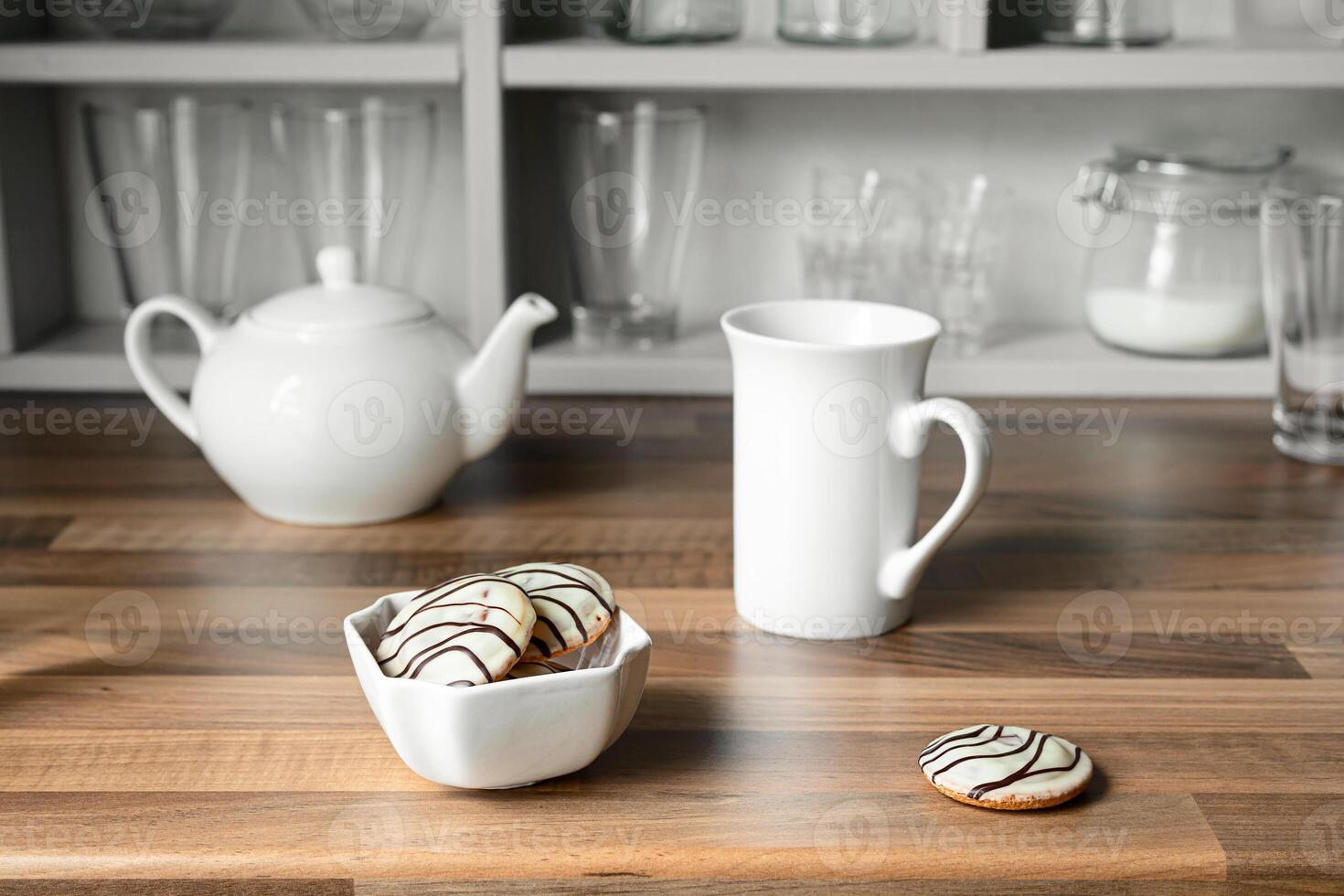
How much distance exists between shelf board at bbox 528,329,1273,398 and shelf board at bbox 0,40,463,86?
0.83 ft

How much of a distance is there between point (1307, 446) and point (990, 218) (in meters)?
0.34

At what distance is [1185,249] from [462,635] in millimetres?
830

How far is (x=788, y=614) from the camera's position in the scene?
0.71 m

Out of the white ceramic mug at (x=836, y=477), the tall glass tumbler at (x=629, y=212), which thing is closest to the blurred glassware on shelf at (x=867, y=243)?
the tall glass tumbler at (x=629, y=212)

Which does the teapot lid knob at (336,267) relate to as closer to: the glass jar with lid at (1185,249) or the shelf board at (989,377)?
Result: the shelf board at (989,377)

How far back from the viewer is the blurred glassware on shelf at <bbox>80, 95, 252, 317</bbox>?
1141 millimetres


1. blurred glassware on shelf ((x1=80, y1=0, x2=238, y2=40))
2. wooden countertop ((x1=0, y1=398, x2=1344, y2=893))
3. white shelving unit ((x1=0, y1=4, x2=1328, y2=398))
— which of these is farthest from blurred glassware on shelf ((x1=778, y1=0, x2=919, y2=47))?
blurred glassware on shelf ((x1=80, y1=0, x2=238, y2=40))

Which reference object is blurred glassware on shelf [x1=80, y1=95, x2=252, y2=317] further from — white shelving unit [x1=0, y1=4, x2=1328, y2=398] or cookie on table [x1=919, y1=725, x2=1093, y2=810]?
cookie on table [x1=919, y1=725, x2=1093, y2=810]

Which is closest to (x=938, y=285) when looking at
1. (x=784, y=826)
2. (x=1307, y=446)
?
(x=1307, y=446)

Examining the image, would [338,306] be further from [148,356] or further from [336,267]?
[148,356]

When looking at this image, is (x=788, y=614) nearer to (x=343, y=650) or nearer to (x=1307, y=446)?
(x=343, y=650)

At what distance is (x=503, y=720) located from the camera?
1.74 ft

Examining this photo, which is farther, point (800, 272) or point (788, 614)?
point (800, 272)

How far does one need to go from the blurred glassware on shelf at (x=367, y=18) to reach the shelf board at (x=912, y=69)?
0.48ft
